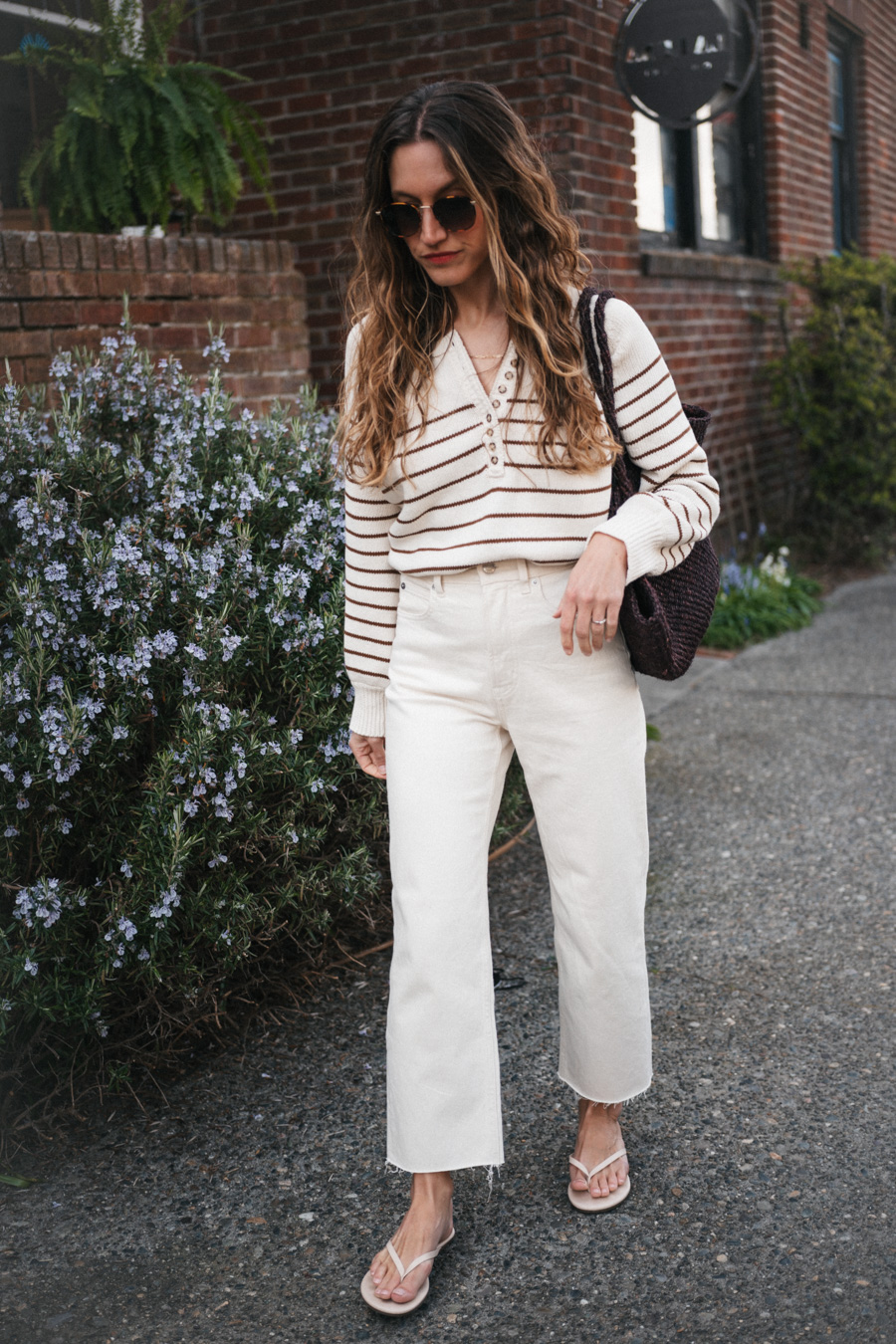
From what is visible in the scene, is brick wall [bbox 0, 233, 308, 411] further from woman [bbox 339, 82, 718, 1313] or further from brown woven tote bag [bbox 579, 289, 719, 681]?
brown woven tote bag [bbox 579, 289, 719, 681]

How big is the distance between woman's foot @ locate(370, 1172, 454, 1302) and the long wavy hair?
1.21 meters

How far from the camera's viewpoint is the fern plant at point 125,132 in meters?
4.81

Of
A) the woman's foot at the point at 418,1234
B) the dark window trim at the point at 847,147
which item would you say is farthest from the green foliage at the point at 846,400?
the woman's foot at the point at 418,1234

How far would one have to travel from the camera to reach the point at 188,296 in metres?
4.82

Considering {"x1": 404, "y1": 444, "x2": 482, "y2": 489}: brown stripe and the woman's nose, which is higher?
the woman's nose

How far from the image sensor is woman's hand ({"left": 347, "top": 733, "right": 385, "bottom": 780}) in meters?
2.41

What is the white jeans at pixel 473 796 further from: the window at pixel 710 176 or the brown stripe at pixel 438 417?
the window at pixel 710 176

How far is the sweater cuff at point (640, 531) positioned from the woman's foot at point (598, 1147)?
1.04 m

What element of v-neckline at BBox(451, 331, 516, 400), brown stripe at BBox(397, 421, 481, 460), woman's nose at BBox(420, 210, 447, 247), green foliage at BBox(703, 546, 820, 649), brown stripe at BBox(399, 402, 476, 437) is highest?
woman's nose at BBox(420, 210, 447, 247)

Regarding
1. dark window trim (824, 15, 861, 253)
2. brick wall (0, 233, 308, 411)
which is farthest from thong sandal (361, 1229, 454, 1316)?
dark window trim (824, 15, 861, 253)

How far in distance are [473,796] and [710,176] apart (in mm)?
7546

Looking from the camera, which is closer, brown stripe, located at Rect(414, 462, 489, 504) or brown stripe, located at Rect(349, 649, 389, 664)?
brown stripe, located at Rect(414, 462, 489, 504)

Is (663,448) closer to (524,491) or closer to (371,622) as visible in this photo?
(524,491)

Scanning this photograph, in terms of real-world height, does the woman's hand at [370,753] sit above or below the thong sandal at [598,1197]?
above
